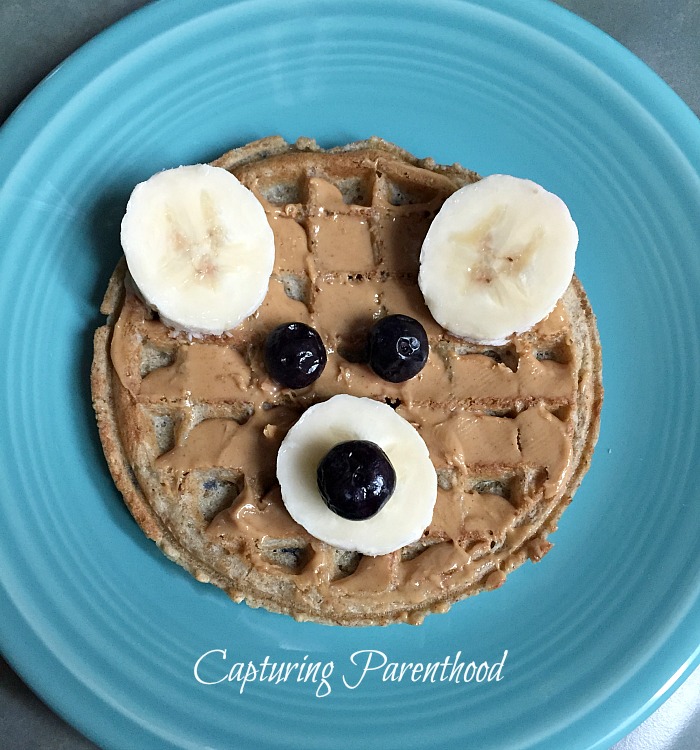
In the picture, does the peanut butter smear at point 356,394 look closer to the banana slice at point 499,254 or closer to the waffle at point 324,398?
the waffle at point 324,398

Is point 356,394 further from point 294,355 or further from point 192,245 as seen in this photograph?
point 192,245

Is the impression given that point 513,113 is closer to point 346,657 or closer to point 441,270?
point 441,270

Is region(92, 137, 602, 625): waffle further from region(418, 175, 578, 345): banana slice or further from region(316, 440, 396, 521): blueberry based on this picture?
region(316, 440, 396, 521): blueberry

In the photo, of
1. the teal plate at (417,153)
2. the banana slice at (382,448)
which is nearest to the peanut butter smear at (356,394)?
the banana slice at (382,448)

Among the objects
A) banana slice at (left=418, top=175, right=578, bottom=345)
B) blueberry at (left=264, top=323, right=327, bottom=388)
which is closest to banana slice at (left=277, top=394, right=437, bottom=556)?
blueberry at (left=264, top=323, right=327, bottom=388)

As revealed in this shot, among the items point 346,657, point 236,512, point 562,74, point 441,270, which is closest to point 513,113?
point 562,74

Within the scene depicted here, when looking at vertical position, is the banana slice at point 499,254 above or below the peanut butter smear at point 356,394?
above
